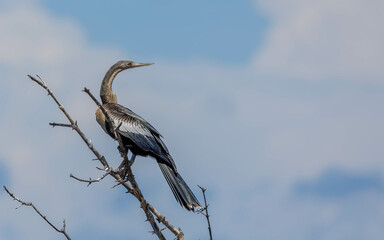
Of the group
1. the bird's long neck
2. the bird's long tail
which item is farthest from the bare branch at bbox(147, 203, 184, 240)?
the bird's long neck

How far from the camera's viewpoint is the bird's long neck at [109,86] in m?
6.80

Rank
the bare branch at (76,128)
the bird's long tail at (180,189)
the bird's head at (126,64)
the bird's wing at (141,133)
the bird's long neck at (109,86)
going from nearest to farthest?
the bare branch at (76,128), the bird's long tail at (180,189), the bird's wing at (141,133), the bird's long neck at (109,86), the bird's head at (126,64)

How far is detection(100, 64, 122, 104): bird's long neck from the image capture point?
22.3 feet

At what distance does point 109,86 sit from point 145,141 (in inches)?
48.0

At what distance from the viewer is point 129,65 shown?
7.05 metres

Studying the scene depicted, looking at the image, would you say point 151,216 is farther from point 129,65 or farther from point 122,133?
point 129,65

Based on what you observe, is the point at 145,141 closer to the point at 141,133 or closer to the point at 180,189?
the point at 141,133

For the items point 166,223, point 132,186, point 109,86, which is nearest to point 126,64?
point 109,86

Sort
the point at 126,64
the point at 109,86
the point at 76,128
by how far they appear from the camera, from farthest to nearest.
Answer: the point at 126,64 < the point at 109,86 < the point at 76,128

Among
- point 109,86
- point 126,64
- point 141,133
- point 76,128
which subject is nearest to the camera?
point 76,128

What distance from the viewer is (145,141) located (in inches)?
232

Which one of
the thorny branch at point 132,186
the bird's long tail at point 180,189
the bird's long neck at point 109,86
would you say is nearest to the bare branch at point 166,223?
the thorny branch at point 132,186

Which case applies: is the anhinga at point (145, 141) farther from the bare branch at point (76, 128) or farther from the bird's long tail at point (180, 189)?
the bare branch at point (76, 128)

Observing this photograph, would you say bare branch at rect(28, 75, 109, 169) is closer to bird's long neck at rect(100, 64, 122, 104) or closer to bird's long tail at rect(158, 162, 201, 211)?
bird's long tail at rect(158, 162, 201, 211)
